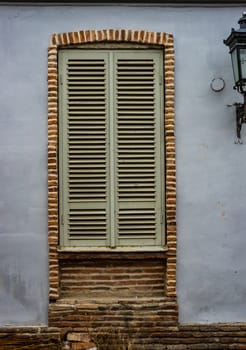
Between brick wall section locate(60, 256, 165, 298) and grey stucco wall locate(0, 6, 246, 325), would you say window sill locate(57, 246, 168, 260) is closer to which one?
brick wall section locate(60, 256, 165, 298)

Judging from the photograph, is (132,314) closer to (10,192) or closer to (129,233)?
(129,233)

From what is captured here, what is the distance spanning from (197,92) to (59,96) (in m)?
1.55

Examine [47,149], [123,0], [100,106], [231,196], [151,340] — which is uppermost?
[123,0]

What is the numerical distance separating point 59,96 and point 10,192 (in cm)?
120

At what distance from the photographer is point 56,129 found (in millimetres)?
6773

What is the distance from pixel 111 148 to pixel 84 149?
303mm

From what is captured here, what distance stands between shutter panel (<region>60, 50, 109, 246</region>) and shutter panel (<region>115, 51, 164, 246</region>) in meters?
0.18

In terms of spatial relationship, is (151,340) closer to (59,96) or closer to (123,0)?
(59,96)

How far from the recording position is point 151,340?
6730mm

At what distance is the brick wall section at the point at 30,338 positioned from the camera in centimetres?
666

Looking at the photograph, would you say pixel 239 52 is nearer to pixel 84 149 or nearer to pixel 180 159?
pixel 180 159

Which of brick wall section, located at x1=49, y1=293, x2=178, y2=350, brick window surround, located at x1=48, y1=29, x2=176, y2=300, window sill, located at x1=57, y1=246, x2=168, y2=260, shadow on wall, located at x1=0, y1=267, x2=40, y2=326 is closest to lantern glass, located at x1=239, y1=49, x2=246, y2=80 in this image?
brick window surround, located at x1=48, y1=29, x2=176, y2=300

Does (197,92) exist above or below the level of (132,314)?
above

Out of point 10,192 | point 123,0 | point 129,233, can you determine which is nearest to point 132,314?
point 129,233
